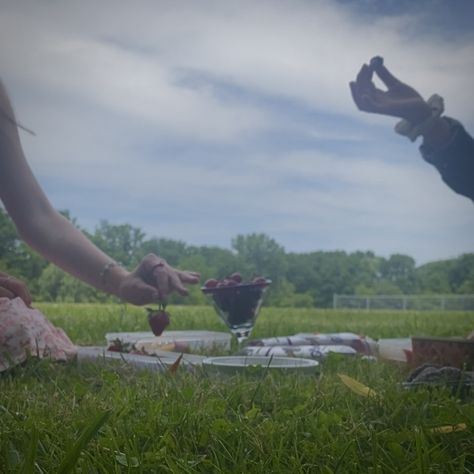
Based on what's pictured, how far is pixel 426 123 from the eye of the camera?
198 centimetres

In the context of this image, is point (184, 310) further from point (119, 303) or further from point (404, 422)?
point (404, 422)

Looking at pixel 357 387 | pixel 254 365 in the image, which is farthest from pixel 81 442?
pixel 254 365

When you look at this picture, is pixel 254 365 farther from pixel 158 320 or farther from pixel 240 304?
pixel 240 304

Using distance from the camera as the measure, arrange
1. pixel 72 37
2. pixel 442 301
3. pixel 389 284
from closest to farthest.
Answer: pixel 72 37 < pixel 442 301 < pixel 389 284

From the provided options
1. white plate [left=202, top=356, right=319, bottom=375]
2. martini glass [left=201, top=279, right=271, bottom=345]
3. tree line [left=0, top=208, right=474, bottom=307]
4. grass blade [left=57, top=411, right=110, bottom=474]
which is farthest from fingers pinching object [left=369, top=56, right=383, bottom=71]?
grass blade [left=57, top=411, right=110, bottom=474]

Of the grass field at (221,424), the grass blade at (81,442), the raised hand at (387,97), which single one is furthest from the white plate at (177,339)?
the grass blade at (81,442)

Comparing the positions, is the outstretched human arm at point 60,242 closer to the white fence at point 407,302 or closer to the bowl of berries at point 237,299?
the bowl of berries at point 237,299

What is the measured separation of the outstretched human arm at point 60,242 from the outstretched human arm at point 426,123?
640mm

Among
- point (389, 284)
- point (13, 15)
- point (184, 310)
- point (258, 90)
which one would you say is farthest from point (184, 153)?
point (389, 284)

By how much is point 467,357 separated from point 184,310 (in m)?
0.70

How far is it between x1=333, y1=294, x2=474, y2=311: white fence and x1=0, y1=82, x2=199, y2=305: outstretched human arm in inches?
23.6

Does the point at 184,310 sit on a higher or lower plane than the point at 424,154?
lower

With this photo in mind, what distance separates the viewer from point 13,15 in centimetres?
169

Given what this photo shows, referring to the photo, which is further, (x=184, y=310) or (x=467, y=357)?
(x=184, y=310)
